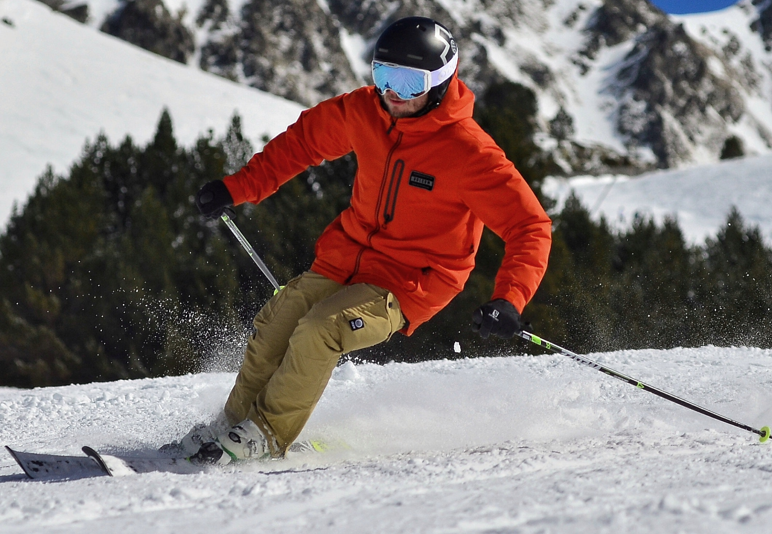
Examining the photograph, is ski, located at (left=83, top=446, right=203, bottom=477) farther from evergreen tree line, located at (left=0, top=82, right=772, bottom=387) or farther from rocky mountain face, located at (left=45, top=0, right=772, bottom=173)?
rocky mountain face, located at (left=45, top=0, right=772, bottom=173)

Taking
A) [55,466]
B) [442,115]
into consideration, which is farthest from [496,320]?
[55,466]

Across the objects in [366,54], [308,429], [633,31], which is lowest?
[633,31]

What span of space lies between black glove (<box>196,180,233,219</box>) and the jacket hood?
0.98m

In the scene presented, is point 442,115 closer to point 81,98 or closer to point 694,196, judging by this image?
point 694,196

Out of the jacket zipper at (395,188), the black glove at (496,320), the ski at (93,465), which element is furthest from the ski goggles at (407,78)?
the ski at (93,465)

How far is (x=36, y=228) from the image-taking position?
16031mm

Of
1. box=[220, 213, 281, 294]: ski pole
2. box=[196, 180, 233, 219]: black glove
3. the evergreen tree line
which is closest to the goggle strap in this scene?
box=[196, 180, 233, 219]: black glove

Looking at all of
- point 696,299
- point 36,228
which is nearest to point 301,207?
point 36,228

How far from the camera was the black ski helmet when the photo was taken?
323 centimetres

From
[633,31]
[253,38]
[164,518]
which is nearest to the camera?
[164,518]

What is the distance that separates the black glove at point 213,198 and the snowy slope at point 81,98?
856 inches

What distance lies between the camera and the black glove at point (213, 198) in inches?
150

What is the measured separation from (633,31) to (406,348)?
129947 millimetres

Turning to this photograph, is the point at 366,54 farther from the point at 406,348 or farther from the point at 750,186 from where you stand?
the point at 406,348
